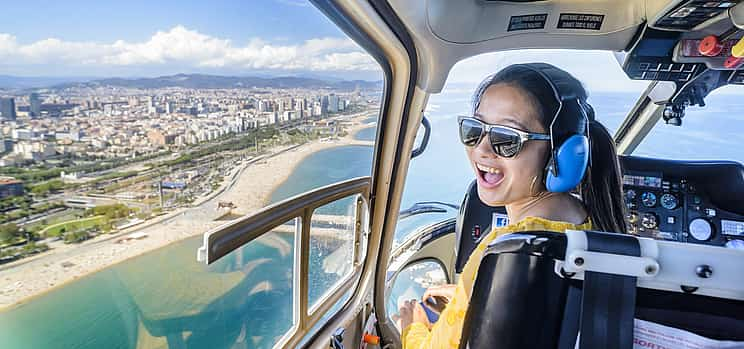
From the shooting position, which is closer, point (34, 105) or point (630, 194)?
point (34, 105)

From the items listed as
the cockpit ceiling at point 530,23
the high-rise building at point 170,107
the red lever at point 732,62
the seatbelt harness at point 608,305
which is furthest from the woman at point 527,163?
the red lever at point 732,62

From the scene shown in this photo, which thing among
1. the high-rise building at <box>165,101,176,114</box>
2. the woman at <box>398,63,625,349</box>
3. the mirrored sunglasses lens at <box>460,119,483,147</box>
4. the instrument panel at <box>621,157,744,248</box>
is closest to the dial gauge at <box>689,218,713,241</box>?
the instrument panel at <box>621,157,744,248</box>

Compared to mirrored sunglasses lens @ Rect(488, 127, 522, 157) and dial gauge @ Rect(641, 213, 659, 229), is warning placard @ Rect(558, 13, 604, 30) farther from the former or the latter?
dial gauge @ Rect(641, 213, 659, 229)

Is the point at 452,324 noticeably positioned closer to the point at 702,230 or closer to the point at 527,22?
the point at 527,22

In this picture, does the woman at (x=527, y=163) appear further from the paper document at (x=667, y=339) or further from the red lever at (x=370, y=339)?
the red lever at (x=370, y=339)

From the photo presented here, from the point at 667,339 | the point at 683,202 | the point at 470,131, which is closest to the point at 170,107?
the point at 470,131

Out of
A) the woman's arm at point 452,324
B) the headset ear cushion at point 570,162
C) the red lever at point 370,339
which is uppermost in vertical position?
the headset ear cushion at point 570,162
